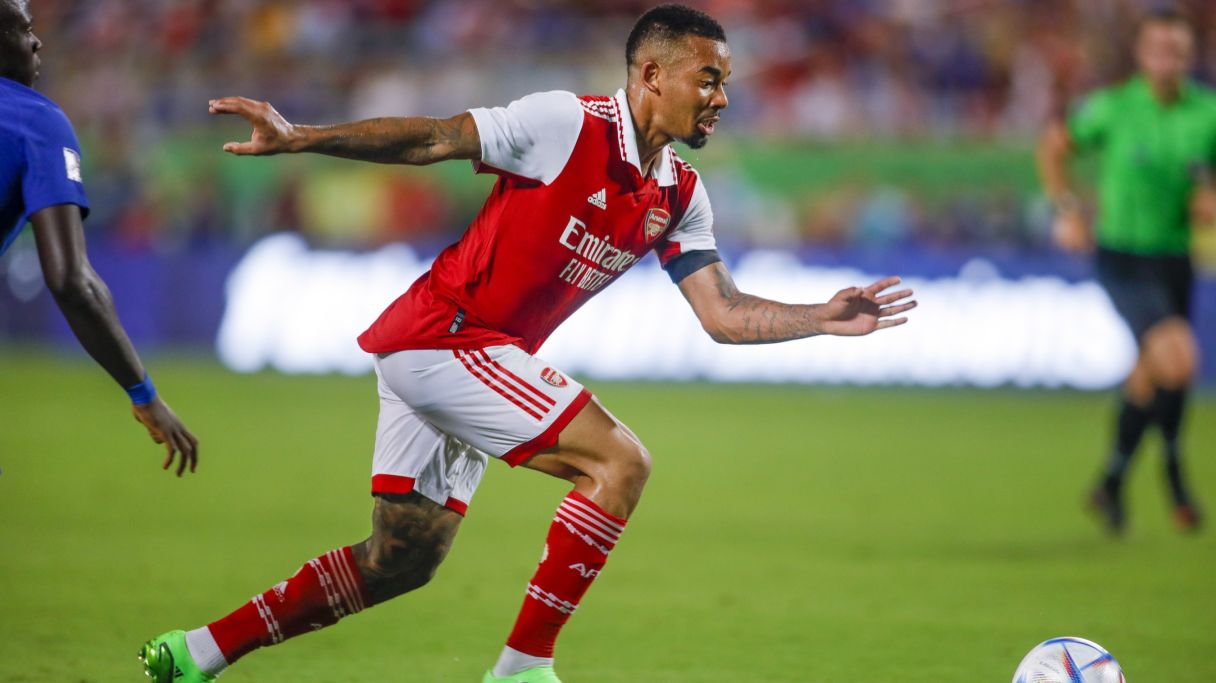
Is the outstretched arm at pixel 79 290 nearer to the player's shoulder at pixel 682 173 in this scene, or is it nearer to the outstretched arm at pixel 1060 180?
the player's shoulder at pixel 682 173

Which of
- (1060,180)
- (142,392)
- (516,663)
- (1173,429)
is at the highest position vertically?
(1060,180)

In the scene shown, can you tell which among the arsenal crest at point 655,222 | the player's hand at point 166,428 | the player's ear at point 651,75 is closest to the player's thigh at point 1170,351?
the arsenal crest at point 655,222

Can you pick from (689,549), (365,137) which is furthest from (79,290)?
(689,549)

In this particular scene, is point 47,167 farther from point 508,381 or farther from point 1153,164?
point 1153,164

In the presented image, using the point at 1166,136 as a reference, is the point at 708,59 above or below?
below

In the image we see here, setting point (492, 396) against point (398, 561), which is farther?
point (398, 561)

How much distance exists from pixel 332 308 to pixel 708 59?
41.7 feet

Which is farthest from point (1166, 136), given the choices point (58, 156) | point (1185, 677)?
point (58, 156)

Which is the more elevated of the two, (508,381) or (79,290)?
(79,290)

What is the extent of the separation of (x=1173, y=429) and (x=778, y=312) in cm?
501

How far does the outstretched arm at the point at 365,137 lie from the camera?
4.31 metres

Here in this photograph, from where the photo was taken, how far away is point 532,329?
512 cm

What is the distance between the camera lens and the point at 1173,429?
9.13 metres

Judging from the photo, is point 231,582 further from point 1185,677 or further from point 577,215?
point 1185,677
